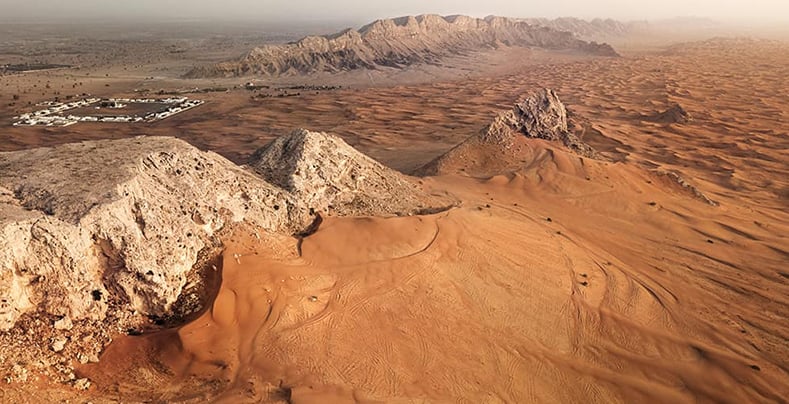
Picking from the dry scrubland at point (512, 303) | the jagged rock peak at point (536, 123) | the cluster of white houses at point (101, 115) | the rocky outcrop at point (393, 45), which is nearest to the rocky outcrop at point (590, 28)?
the rocky outcrop at point (393, 45)

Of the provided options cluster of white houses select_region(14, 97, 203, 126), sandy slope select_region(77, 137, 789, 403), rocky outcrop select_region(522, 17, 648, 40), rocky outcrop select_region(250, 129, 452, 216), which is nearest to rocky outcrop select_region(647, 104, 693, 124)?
sandy slope select_region(77, 137, 789, 403)

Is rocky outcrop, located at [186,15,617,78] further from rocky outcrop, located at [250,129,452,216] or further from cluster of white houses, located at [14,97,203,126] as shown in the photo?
rocky outcrop, located at [250,129,452,216]

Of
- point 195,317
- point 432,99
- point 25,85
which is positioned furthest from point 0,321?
point 25,85

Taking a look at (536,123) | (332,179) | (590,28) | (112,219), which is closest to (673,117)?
(536,123)

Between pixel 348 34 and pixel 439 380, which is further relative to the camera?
pixel 348 34

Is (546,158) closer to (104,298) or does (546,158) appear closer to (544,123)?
(544,123)
